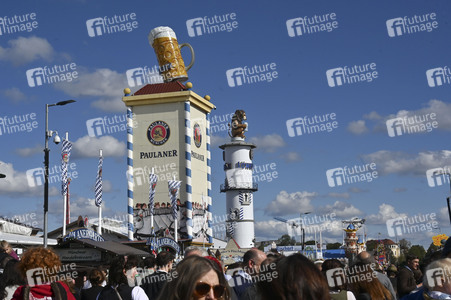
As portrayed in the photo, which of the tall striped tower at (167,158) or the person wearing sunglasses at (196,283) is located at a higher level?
the tall striped tower at (167,158)

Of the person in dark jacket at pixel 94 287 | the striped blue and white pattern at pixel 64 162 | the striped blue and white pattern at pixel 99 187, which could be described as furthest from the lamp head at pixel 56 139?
the person in dark jacket at pixel 94 287

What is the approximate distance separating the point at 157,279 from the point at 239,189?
7053cm

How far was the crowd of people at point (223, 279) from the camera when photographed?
3.25m

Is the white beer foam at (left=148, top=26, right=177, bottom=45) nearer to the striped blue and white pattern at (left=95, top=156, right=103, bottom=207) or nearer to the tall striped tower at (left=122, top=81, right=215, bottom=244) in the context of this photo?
the tall striped tower at (left=122, top=81, right=215, bottom=244)

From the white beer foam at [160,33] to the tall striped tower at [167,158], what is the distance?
456 centimetres

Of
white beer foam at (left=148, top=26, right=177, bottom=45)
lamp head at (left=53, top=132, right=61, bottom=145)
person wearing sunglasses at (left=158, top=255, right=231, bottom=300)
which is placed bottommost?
person wearing sunglasses at (left=158, top=255, right=231, bottom=300)

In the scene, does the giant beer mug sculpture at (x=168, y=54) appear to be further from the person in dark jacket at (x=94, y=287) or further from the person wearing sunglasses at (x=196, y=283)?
the person wearing sunglasses at (x=196, y=283)

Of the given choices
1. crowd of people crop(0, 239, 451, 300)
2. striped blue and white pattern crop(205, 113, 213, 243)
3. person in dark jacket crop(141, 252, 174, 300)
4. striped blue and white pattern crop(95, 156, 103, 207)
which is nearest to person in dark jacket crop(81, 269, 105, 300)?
crowd of people crop(0, 239, 451, 300)

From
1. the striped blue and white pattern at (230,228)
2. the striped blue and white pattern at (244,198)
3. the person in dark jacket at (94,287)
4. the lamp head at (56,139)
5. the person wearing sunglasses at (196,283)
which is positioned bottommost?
the person wearing sunglasses at (196,283)

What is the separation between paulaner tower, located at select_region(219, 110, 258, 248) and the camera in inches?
3039

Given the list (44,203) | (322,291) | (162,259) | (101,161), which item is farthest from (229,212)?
(322,291)

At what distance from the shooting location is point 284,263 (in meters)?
3.29

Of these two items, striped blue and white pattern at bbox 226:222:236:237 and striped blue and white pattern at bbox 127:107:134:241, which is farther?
striped blue and white pattern at bbox 226:222:236:237

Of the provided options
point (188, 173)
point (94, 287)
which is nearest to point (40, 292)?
point (94, 287)
